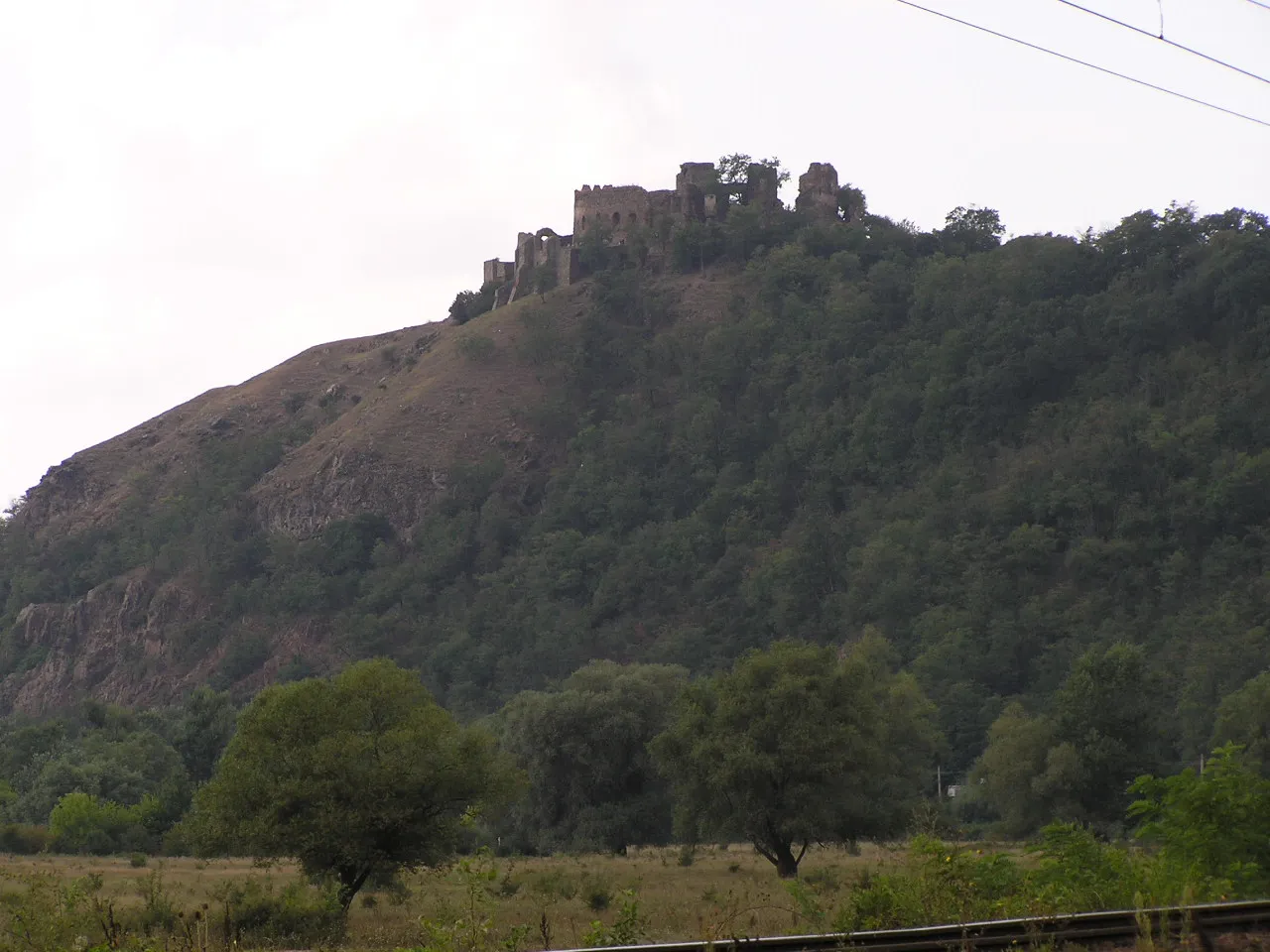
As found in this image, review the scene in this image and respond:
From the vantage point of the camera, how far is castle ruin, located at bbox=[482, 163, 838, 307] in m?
116

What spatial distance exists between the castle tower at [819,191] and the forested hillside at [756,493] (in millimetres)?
3064

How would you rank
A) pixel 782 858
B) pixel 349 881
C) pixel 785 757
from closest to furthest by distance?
pixel 349 881
pixel 785 757
pixel 782 858

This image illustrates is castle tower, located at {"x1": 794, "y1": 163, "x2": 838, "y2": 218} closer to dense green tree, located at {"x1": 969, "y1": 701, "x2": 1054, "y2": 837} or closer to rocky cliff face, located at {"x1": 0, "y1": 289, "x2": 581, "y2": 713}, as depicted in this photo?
rocky cliff face, located at {"x1": 0, "y1": 289, "x2": 581, "y2": 713}

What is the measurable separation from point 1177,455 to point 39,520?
87099mm

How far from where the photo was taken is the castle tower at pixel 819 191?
117625 mm

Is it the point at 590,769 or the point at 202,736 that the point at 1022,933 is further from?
the point at 202,736

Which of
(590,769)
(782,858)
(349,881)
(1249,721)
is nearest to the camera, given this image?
(349,881)

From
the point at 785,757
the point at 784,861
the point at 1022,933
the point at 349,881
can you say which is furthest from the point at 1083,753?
the point at 1022,933

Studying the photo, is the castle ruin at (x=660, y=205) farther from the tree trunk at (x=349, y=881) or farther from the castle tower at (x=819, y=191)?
the tree trunk at (x=349, y=881)

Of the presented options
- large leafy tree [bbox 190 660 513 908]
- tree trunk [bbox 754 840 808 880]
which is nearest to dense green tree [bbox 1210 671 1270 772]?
tree trunk [bbox 754 840 808 880]

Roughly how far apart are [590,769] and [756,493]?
45.3 metres

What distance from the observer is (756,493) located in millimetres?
92875

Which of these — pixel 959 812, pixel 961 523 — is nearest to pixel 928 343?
pixel 961 523

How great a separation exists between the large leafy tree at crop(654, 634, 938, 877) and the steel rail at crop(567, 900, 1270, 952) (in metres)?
23.1
